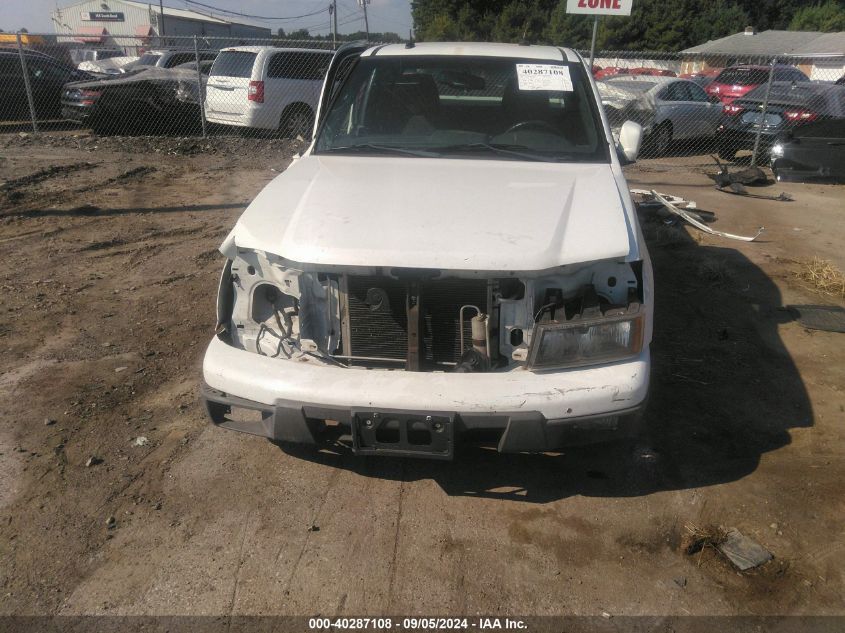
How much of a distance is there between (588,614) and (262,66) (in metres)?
11.4

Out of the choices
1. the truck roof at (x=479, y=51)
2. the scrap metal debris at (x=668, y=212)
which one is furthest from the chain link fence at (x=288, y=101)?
the truck roof at (x=479, y=51)

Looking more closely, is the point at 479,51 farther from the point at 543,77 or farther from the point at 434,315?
the point at 434,315

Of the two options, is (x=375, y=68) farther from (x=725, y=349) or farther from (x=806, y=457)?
(x=806, y=457)

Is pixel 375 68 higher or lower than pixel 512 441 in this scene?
higher

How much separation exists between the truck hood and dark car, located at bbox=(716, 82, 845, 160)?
31.2 ft

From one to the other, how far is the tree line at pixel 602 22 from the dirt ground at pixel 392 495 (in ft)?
119

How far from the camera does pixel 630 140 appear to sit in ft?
14.3

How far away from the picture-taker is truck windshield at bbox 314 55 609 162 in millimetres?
4090

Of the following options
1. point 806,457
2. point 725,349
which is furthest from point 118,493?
point 725,349

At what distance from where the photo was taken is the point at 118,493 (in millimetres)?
3178

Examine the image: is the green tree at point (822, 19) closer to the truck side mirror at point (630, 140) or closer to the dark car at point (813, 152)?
the dark car at point (813, 152)

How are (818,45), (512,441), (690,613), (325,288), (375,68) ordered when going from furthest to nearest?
(818,45), (375,68), (325,288), (512,441), (690,613)

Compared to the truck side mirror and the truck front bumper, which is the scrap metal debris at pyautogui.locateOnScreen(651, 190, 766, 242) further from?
the truck front bumper

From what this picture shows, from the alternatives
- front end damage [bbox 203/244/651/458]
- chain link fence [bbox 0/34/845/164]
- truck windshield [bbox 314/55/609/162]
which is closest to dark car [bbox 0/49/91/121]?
chain link fence [bbox 0/34/845/164]
